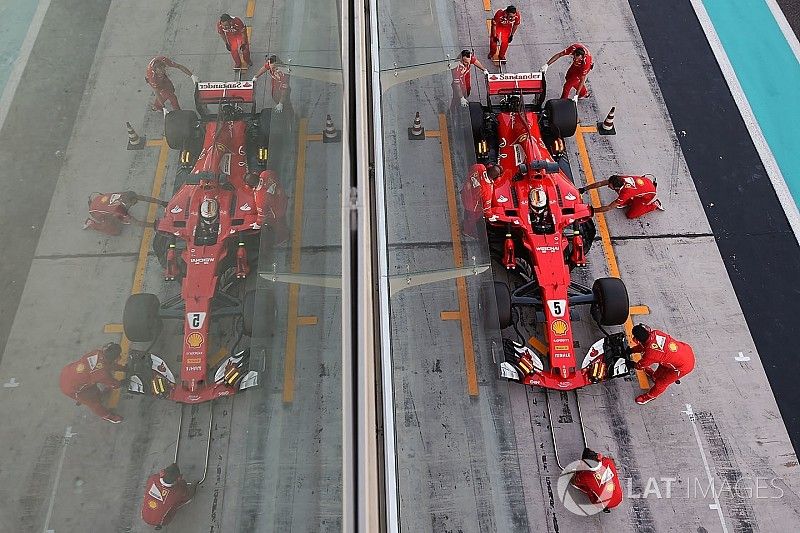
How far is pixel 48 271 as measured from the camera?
3270mm

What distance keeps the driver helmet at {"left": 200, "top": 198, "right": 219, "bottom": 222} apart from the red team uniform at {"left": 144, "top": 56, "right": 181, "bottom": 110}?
1721 millimetres

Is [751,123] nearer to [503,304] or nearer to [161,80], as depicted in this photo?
[503,304]

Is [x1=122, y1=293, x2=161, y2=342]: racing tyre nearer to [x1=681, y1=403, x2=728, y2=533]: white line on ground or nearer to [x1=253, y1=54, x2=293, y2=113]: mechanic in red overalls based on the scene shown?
[x1=253, y1=54, x2=293, y2=113]: mechanic in red overalls

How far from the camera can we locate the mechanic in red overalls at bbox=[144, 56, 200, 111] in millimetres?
5945

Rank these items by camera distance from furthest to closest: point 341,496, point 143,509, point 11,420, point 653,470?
1. point 653,470
2. point 143,509
3. point 11,420
4. point 341,496

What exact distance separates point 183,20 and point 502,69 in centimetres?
401

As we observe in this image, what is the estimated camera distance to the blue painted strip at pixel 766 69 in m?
7.02

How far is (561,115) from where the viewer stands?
6480mm

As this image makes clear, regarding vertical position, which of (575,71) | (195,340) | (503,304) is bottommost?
(195,340)

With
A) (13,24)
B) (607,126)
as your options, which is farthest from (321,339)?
(607,126)

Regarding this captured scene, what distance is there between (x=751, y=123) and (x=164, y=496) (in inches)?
309

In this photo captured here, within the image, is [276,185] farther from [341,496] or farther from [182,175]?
[341,496]

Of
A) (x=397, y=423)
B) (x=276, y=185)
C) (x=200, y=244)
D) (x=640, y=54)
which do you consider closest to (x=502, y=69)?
(x=640, y=54)

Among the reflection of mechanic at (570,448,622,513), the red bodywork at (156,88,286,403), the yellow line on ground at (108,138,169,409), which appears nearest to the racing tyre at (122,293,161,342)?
the yellow line on ground at (108,138,169,409)
